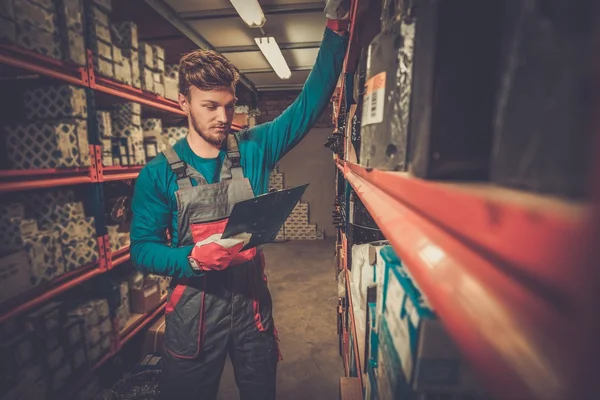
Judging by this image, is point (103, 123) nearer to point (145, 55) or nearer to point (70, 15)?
point (70, 15)

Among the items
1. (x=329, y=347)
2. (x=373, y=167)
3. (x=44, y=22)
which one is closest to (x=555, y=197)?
(x=373, y=167)

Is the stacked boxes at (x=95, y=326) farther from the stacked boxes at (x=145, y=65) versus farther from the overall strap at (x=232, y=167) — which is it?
the stacked boxes at (x=145, y=65)

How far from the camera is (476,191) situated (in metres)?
0.25

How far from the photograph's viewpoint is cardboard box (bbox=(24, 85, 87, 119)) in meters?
1.86

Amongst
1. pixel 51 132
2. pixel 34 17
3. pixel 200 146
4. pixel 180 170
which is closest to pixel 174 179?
pixel 180 170

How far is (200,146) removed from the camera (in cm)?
152

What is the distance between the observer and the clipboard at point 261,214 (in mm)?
1054

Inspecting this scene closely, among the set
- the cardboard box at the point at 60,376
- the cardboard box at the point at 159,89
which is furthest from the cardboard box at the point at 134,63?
the cardboard box at the point at 60,376

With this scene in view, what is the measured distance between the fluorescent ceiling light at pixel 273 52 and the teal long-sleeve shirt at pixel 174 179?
228 cm

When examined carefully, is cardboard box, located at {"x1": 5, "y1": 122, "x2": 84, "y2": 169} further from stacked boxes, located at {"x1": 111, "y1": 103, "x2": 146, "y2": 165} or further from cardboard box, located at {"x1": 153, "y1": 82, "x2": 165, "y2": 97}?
cardboard box, located at {"x1": 153, "y1": 82, "x2": 165, "y2": 97}

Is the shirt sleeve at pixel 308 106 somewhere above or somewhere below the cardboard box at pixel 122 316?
above

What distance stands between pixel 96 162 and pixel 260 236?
1.51 meters

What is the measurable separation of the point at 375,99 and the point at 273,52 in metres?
3.77

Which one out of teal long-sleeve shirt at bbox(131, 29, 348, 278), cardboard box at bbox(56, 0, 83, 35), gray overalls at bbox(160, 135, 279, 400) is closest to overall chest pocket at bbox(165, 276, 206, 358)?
gray overalls at bbox(160, 135, 279, 400)
